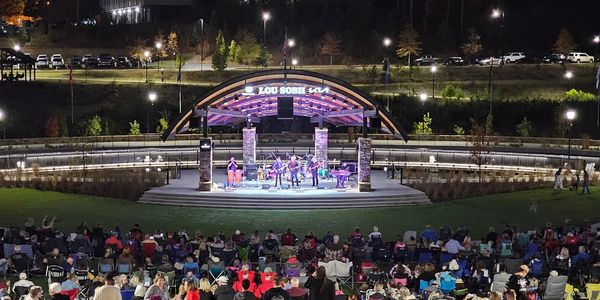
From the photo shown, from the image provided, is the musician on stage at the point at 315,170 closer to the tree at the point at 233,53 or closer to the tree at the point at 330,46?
the tree at the point at 233,53

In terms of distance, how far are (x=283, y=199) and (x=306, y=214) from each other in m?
2.25

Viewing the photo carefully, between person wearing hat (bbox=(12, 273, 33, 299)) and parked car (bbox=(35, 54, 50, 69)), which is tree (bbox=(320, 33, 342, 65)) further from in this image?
person wearing hat (bbox=(12, 273, 33, 299))

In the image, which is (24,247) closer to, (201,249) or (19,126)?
(201,249)

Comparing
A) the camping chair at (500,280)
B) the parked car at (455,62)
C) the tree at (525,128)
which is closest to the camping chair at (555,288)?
the camping chair at (500,280)

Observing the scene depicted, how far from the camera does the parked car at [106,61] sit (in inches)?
3725

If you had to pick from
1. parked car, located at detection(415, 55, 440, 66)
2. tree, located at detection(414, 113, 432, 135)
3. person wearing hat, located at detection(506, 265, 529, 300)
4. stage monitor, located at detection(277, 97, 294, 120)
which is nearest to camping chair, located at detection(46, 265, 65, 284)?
person wearing hat, located at detection(506, 265, 529, 300)

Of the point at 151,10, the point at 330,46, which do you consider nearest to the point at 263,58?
the point at 330,46

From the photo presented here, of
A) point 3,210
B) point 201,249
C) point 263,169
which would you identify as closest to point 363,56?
point 263,169

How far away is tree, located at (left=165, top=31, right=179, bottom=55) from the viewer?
327 feet

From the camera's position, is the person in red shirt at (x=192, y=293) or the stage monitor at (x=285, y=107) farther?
the stage monitor at (x=285, y=107)

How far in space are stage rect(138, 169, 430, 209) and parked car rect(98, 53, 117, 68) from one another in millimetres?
54909

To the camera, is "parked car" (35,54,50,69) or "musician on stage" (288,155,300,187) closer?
"musician on stage" (288,155,300,187)

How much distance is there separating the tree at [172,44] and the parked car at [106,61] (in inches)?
271

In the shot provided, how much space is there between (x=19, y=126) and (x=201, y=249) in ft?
170
